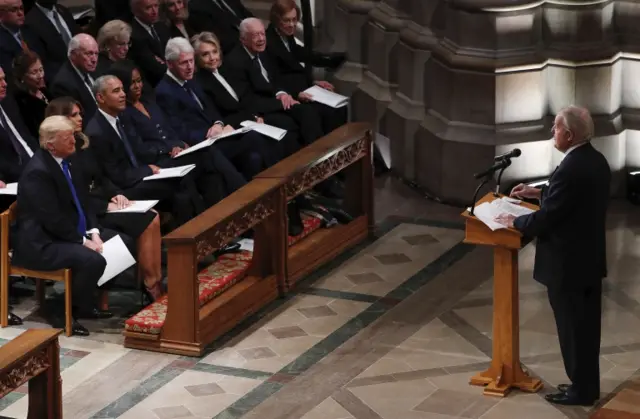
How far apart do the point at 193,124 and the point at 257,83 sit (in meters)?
0.81

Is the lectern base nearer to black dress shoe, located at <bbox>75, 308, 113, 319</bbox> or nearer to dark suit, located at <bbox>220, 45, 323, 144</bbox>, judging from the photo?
black dress shoe, located at <bbox>75, 308, 113, 319</bbox>

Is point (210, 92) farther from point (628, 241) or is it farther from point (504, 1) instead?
point (628, 241)

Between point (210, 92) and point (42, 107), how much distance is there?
4.23ft

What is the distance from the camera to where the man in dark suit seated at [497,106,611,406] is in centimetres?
809

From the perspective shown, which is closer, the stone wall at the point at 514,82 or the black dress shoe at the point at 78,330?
the black dress shoe at the point at 78,330

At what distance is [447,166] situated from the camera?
1209 cm

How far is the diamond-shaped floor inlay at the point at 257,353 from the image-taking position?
9344 mm

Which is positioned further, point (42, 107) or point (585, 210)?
point (42, 107)

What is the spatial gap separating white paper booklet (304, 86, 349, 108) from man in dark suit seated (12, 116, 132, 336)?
2578 millimetres

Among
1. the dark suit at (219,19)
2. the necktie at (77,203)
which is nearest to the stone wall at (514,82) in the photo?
the dark suit at (219,19)

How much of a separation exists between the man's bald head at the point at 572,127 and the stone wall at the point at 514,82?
11.9ft

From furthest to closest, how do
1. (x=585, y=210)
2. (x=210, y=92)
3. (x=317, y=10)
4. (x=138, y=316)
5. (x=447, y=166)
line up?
(x=317, y=10) < (x=447, y=166) < (x=210, y=92) < (x=138, y=316) < (x=585, y=210)

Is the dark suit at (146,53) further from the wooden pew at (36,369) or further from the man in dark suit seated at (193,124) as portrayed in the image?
the wooden pew at (36,369)

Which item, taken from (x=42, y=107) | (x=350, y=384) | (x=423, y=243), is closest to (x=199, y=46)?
(x=42, y=107)
